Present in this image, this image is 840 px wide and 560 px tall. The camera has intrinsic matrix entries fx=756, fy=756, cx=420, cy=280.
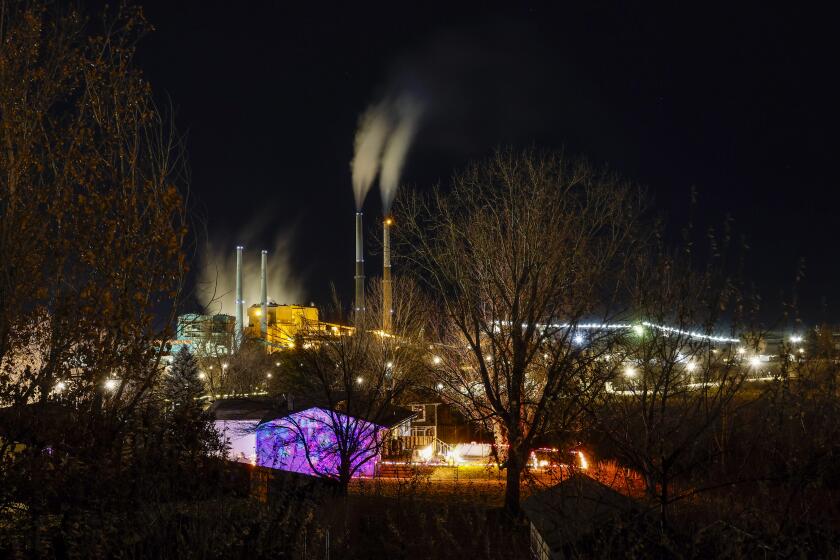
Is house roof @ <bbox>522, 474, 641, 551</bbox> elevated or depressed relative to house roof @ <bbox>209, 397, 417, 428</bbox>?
depressed

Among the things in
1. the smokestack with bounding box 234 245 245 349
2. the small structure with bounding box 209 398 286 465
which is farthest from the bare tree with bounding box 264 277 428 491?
the smokestack with bounding box 234 245 245 349

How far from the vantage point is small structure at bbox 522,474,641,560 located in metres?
6.02

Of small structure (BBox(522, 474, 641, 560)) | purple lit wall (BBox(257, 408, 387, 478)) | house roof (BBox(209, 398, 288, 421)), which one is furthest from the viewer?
house roof (BBox(209, 398, 288, 421))

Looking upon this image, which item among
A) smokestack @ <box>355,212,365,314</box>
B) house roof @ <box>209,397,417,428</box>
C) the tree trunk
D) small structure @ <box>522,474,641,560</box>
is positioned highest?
smokestack @ <box>355,212,365,314</box>

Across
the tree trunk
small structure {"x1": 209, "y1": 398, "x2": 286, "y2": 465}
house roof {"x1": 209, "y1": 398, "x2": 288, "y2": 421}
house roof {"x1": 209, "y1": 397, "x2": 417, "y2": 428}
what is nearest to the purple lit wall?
house roof {"x1": 209, "y1": 397, "x2": 417, "y2": 428}

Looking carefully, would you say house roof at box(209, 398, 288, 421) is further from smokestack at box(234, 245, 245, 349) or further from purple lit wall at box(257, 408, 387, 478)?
smokestack at box(234, 245, 245, 349)

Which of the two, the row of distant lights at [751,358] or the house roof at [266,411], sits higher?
the row of distant lights at [751,358]

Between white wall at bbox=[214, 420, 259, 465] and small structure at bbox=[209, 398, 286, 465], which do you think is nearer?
small structure at bbox=[209, 398, 286, 465]

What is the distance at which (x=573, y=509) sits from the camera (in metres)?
6.61

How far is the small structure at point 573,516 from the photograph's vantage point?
6020mm

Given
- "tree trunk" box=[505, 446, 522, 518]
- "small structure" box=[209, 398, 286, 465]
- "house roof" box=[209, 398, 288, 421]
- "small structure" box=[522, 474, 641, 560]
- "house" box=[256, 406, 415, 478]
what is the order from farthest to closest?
"house roof" box=[209, 398, 288, 421] < "small structure" box=[209, 398, 286, 465] < "house" box=[256, 406, 415, 478] < "tree trunk" box=[505, 446, 522, 518] < "small structure" box=[522, 474, 641, 560]

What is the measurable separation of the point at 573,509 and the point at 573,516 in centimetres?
24

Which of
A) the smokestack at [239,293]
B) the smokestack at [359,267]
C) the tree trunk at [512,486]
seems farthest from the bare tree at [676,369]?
the smokestack at [239,293]

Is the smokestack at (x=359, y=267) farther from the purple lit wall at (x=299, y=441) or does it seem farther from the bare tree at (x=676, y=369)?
the bare tree at (x=676, y=369)
